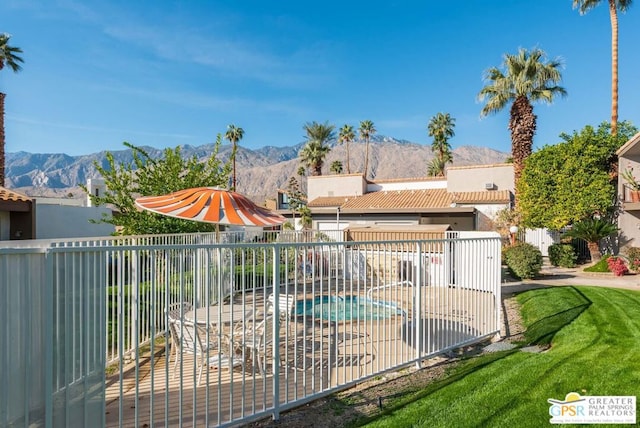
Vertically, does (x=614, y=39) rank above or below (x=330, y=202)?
above

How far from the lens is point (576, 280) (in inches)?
617

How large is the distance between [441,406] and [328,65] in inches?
1460

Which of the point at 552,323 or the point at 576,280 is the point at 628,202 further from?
the point at 552,323

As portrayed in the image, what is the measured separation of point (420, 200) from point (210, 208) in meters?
22.8

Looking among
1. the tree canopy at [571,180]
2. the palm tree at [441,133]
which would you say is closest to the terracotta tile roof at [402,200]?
the tree canopy at [571,180]

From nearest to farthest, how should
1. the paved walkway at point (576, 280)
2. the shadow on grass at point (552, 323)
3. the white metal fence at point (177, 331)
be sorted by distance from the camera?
the white metal fence at point (177, 331)
the shadow on grass at point (552, 323)
the paved walkway at point (576, 280)

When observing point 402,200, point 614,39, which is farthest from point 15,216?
point 614,39

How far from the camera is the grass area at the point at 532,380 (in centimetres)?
443

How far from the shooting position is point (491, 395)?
4.89 meters

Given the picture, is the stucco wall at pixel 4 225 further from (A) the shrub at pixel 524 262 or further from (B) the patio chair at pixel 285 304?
(A) the shrub at pixel 524 262

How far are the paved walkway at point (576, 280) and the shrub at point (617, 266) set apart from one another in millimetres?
231

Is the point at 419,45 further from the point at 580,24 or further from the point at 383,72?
the point at 580,24

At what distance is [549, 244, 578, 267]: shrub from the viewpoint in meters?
19.9

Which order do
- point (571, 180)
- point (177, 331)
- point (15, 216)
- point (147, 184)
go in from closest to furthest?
1. point (177, 331)
2. point (147, 184)
3. point (15, 216)
4. point (571, 180)
